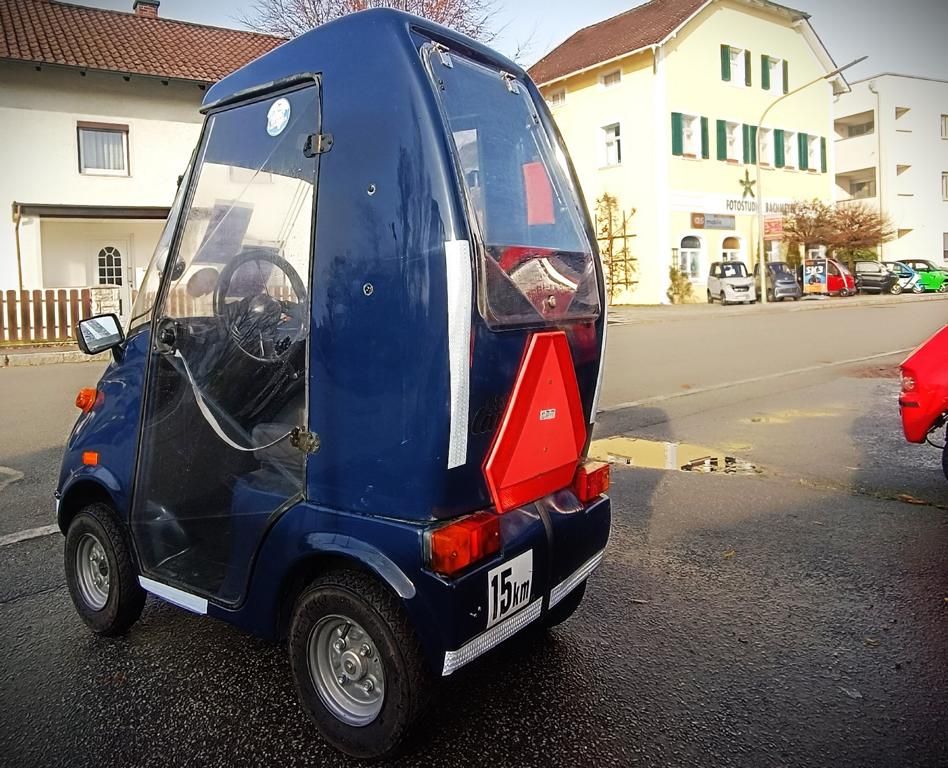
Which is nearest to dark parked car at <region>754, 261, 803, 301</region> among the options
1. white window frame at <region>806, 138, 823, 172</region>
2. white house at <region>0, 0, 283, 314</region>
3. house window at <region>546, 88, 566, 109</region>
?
white window frame at <region>806, 138, 823, 172</region>

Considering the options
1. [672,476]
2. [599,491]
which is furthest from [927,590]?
[672,476]

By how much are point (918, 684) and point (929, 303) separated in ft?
100

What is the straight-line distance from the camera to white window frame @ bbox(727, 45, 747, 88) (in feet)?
A: 115

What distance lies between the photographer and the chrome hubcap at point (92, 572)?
3412 mm

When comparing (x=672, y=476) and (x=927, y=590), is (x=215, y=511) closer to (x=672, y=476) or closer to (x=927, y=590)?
(x=927, y=590)

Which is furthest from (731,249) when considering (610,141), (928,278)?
(928,278)

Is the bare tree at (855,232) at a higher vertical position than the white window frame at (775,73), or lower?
lower

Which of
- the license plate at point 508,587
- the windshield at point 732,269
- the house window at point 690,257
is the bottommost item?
the license plate at point 508,587

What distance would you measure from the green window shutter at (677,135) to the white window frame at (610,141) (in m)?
2.38

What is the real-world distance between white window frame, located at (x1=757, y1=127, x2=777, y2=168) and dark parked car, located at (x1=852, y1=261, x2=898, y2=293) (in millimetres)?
6490

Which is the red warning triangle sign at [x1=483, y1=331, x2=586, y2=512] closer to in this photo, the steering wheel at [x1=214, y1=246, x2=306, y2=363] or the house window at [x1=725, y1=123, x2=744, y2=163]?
the steering wheel at [x1=214, y1=246, x2=306, y2=363]

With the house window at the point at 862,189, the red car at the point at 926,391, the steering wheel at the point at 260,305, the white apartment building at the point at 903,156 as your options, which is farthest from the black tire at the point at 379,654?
the house window at the point at 862,189

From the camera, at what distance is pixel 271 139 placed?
274 cm

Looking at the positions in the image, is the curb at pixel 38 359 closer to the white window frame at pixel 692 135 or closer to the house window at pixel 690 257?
the house window at pixel 690 257
